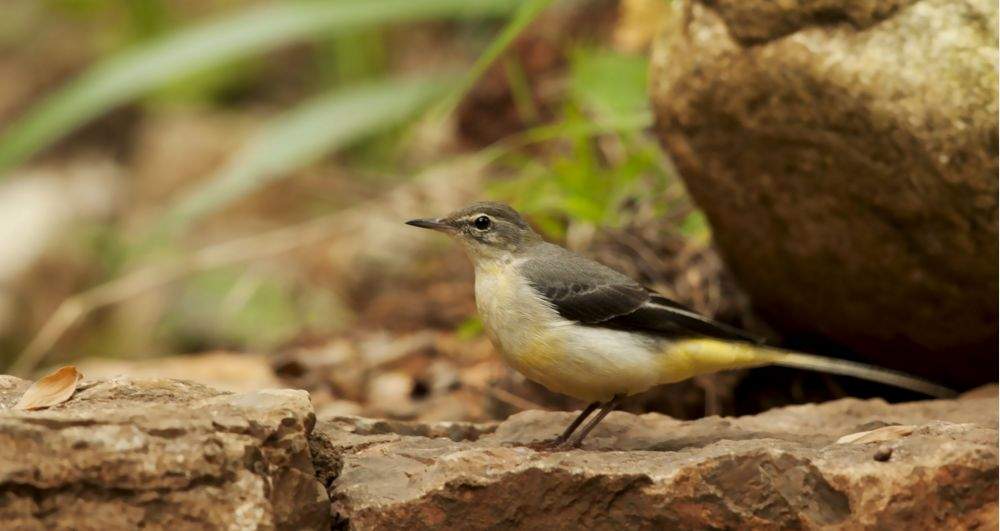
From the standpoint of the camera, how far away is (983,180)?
5.00m

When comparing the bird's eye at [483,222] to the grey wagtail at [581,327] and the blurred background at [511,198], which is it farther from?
the blurred background at [511,198]

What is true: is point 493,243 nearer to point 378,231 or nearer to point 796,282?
point 796,282

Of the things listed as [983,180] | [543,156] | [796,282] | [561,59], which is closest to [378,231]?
[543,156]

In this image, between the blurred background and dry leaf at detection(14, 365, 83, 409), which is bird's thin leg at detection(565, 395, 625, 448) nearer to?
the blurred background

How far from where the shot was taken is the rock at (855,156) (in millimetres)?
5020

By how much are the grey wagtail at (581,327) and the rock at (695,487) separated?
73cm

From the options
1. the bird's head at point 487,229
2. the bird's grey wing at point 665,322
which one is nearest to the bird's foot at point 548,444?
the bird's grey wing at point 665,322

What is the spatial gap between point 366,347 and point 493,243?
3.40m

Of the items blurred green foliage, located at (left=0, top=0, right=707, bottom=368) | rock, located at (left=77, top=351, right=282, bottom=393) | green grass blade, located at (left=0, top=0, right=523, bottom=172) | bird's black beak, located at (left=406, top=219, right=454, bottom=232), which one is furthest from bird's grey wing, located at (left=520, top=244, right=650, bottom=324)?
green grass blade, located at (left=0, top=0, right=523, bottom=172)

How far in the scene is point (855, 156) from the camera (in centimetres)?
532

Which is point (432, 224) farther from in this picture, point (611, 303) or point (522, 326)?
point (611, 303)

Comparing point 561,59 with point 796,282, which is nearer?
point 796,282

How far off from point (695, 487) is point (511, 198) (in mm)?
4307

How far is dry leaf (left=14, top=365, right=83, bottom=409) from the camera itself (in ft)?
13.4
